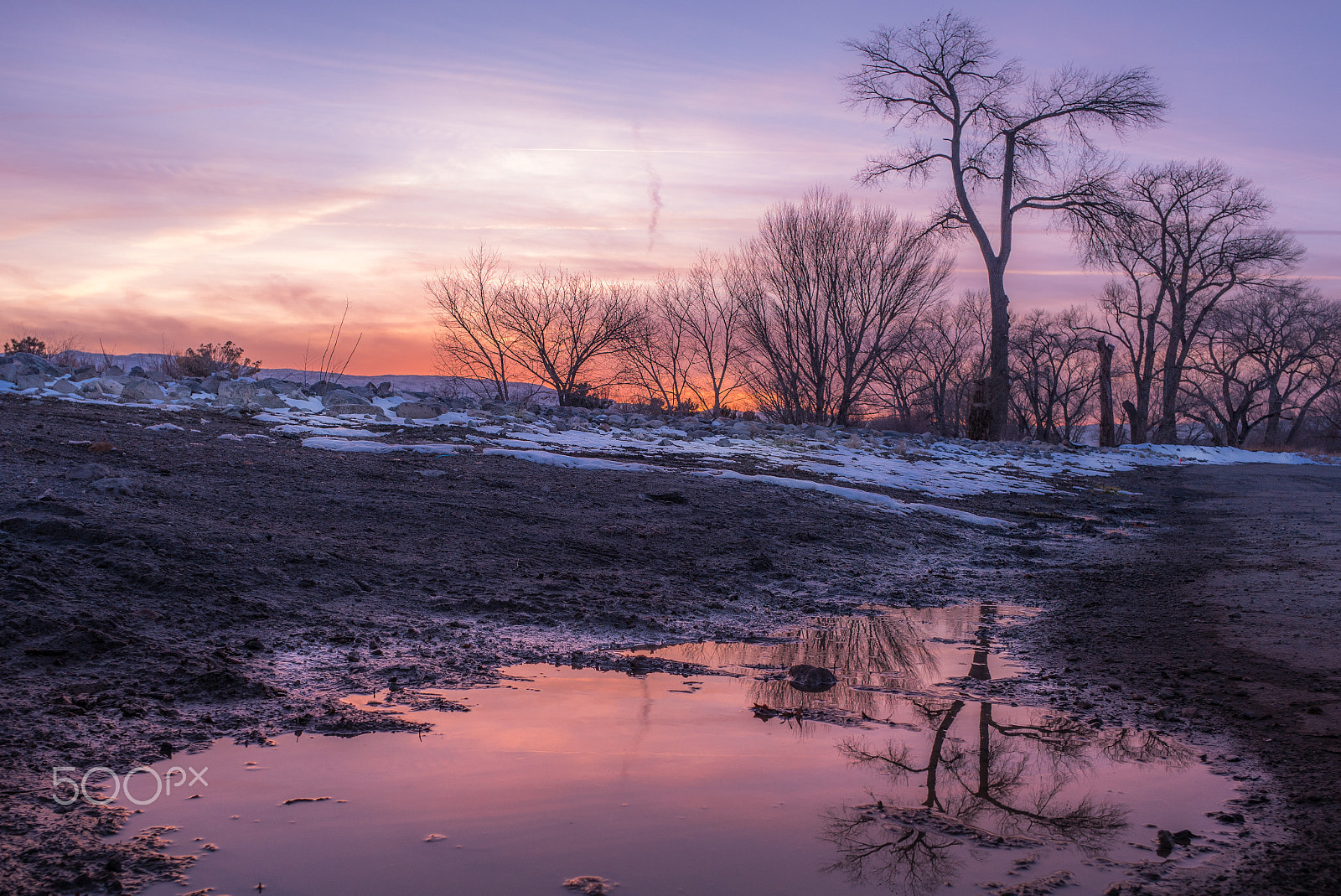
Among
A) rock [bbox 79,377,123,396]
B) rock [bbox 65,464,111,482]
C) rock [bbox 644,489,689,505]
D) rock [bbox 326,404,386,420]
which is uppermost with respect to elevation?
rock [bbox 79,377,123,396]

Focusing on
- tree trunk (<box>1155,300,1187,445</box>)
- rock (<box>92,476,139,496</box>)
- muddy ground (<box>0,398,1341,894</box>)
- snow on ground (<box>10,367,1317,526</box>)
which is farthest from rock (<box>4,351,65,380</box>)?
tree trunk (<box>1155,300,1187,445</box>)

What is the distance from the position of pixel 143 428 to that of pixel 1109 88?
808 inches

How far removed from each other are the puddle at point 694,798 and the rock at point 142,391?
757cm

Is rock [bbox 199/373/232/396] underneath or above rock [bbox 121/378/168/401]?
above

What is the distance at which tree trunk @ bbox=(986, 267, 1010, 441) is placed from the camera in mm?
20203

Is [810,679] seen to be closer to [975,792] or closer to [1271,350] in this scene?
[975,792]

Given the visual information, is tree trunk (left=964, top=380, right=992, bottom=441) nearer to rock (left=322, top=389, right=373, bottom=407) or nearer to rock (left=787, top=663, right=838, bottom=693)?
rock (left=322, top=389, right=373, bottom=407)

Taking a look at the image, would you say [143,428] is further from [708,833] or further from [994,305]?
[994,305]

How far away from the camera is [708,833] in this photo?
72.5 inches

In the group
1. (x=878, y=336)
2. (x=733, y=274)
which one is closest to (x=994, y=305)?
(x=878, y=336)

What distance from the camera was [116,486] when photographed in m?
4.67

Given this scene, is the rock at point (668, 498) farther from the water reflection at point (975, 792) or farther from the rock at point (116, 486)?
the water reflection at point (975, 792)

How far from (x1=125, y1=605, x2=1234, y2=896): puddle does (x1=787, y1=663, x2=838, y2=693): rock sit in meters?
0.04

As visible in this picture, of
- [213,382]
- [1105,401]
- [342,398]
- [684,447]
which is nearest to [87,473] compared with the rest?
[213,382]
